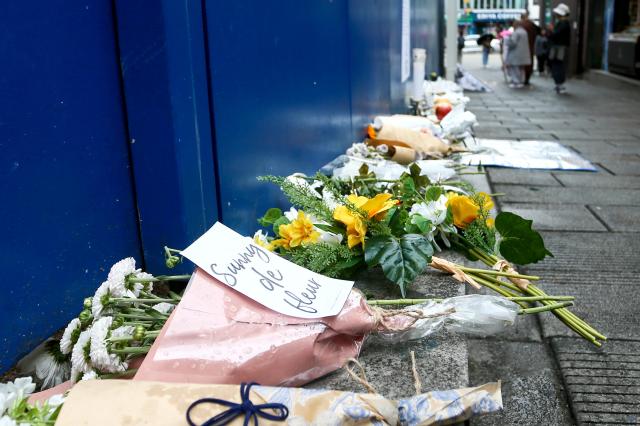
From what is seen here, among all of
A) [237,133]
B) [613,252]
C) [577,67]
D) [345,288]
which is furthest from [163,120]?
[577,67]

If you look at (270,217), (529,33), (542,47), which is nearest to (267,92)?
(270,217)

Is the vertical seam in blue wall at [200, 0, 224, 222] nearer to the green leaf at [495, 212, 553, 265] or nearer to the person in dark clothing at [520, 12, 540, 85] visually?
the green leaf at [495, 212, 553, 265]

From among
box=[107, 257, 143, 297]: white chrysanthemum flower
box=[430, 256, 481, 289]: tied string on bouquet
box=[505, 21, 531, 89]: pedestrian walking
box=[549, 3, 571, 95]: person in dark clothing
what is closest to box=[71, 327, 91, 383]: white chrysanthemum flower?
box=[107, 257, 143, 297]: white chrysanthemum flower

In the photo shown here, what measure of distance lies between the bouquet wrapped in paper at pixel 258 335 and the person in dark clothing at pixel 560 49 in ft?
40.8

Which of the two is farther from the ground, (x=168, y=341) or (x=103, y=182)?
(x=103, y=182)

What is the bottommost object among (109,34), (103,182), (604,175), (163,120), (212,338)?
(604,175)

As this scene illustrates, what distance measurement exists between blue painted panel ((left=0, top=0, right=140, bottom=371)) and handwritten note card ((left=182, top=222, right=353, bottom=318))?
0.93 ft

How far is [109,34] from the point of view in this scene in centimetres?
161

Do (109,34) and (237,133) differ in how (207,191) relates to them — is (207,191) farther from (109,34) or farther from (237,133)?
(109,34)

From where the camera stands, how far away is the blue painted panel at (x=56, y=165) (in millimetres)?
1320

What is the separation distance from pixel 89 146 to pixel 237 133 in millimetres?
601

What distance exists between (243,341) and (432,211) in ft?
2.90

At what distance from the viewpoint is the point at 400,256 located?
1.72 metres

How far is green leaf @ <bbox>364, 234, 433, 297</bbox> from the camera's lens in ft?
5.52
